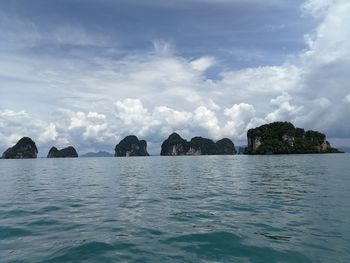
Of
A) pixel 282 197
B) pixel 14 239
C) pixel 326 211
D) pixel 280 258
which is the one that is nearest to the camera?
pixel 280 258

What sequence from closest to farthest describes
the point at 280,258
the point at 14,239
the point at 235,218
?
the point at 280,258 < the point at 14,239 < the point at 235,218

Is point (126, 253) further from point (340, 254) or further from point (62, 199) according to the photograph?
point (62, 199)

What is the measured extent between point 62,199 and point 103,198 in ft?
9.95

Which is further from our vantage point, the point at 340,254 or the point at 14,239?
the point at 14,239

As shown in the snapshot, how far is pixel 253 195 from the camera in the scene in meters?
24.2

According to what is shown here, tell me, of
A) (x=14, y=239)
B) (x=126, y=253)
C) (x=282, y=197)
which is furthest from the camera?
(x=282, y=197)

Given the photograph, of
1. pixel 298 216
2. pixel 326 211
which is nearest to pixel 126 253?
pixel 298 216

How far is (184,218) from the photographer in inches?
637

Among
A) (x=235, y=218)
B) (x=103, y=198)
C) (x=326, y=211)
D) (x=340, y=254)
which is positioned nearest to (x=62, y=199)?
(x=103, y=198)

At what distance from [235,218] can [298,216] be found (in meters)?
3.23

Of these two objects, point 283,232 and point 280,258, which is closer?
point 280,258

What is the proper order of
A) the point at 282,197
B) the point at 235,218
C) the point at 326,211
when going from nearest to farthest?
the point at 235,218 → the point at 326,211 → the point at 282,197

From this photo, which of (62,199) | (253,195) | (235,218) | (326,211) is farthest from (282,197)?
(62,199)

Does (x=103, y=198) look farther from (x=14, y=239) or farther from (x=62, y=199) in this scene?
(x=14, y=239)
